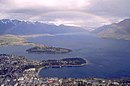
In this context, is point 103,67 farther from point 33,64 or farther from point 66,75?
point 33,64

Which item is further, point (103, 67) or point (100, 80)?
point (103, 67)

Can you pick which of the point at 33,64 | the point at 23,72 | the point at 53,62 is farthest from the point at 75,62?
the point at 23,72

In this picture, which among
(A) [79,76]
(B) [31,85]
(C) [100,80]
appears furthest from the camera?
(A) [79,76]

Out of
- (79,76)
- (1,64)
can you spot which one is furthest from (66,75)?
(1,64)

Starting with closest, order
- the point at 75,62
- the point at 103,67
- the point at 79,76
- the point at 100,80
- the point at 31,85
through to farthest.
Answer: the point at 31,85, the point at 100,80, the point at 79,76, the point at 103,67, the point at 75,62

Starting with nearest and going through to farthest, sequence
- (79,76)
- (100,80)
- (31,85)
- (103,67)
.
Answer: (31,85) → (100,80) → (79,76) → (103,67)

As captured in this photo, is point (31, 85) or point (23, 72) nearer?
point (31, 85)

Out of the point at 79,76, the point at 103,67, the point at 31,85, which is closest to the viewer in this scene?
the point at 31,85

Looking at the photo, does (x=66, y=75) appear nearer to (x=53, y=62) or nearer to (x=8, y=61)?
(x=53, y=62)

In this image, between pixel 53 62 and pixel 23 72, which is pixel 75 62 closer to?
pixel 53 62
